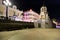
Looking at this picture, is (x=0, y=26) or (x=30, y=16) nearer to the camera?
(x=0, y=26)

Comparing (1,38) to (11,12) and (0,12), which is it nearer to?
(0,12)

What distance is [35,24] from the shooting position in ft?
78.6

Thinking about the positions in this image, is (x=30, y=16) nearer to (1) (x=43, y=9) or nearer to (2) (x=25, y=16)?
(2) (x=25, y=16)

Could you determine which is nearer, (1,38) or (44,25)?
(1,38)

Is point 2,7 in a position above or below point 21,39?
above

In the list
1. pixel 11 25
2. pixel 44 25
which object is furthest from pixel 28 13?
pixel 11 25

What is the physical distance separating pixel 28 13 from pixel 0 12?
17.2 m

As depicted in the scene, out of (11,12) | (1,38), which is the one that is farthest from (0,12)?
(1,38)

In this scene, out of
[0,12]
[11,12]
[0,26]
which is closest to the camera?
[0,26]

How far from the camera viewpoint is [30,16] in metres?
46.3

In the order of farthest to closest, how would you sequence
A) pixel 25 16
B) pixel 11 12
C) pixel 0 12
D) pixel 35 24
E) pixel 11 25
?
1. pixel 25 16
2. pixel 11 12
3. pixel 0 12
4. pixel 35 24
5. pixel 11 25

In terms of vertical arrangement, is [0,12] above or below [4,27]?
above

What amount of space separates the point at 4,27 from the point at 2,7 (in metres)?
19.3

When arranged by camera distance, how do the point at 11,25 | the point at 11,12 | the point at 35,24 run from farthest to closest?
the point at 11,12 → the point at 35,24 → the point at 11,25
